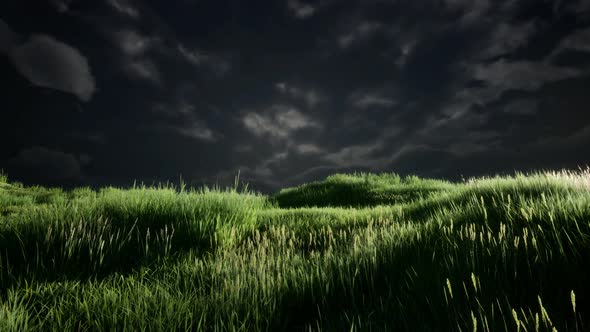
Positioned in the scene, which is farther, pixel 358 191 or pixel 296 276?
pixel 358 191

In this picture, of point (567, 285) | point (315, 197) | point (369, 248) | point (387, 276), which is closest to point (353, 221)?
point (369, 248)

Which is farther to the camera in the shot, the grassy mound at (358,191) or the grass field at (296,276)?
the grassy mound at (358,191)

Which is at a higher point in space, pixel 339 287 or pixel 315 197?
pixel 315 197

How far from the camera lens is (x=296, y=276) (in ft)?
9.09

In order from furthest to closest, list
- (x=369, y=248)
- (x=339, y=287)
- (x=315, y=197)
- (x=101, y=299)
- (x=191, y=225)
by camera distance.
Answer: (x=315, y=197)
(x=191, y=225)
(x=369, y=248)
(x=339, y=287)
(x=101, y=299)

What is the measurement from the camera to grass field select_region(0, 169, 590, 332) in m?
2.06

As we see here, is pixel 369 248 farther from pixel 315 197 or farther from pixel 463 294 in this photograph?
pixel 315 197

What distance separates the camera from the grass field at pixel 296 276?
206 cm

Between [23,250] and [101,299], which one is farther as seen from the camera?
[23,250]

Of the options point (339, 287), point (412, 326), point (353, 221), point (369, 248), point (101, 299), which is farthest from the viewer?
point (353, 221)

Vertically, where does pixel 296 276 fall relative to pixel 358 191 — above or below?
below

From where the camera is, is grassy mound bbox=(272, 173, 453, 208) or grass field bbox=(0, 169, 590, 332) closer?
grass field bbox=(0, 169, 590, 332)

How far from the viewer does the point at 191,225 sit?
4375mm

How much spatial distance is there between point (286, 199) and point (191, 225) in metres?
7.51
